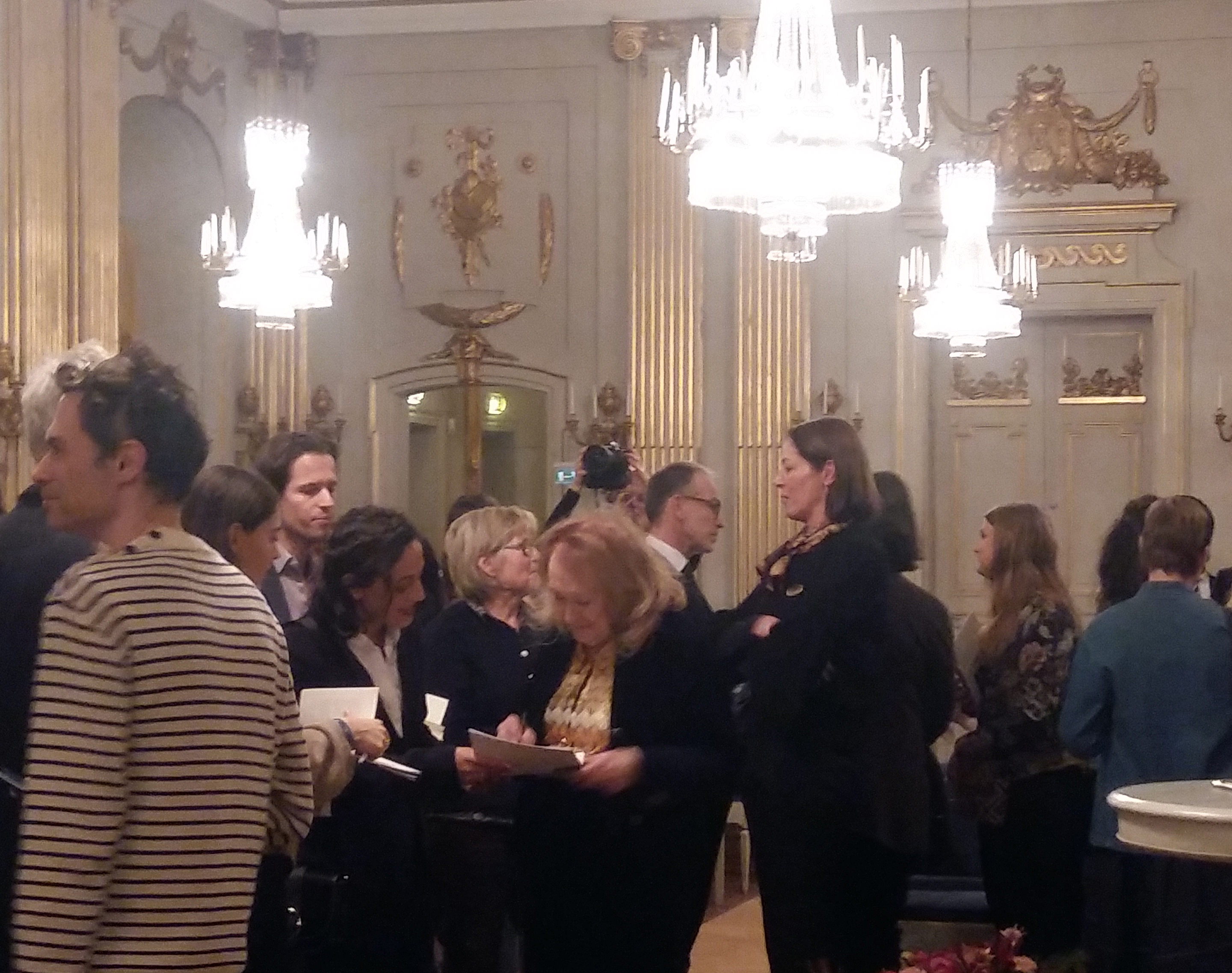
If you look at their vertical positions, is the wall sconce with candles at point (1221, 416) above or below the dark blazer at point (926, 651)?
above

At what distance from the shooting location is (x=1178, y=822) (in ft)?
12.0

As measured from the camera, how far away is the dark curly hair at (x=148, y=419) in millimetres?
2580

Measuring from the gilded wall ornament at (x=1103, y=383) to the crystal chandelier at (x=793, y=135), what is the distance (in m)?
5.45

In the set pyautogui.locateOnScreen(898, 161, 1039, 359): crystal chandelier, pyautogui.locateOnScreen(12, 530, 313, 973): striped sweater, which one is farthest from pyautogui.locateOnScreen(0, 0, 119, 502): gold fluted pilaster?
pyautogui.locateOnScreen(12, 530, 313, 973): striped sweater

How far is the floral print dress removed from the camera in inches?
204

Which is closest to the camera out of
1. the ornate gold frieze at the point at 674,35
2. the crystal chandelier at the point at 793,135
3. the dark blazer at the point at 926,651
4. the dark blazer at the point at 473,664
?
the dark blazer at the point at 473,664

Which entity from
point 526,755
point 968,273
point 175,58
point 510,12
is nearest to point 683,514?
point 526,755

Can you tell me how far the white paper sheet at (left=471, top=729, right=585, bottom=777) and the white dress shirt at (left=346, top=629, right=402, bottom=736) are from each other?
1.40ft

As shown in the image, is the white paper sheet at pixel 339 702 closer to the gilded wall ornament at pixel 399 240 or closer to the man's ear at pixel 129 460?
the man's ear at pixel 129 460

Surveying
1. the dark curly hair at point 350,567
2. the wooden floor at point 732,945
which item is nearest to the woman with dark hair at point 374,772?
the dark curly hair at point 350,567

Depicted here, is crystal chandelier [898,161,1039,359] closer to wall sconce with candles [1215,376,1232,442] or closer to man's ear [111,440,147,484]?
wall sconce with candles [1215,376,1232,442]

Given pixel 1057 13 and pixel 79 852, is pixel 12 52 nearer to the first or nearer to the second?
pixel 1057 13

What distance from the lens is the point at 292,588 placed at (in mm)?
5109

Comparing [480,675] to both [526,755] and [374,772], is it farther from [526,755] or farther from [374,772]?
[526,755]
